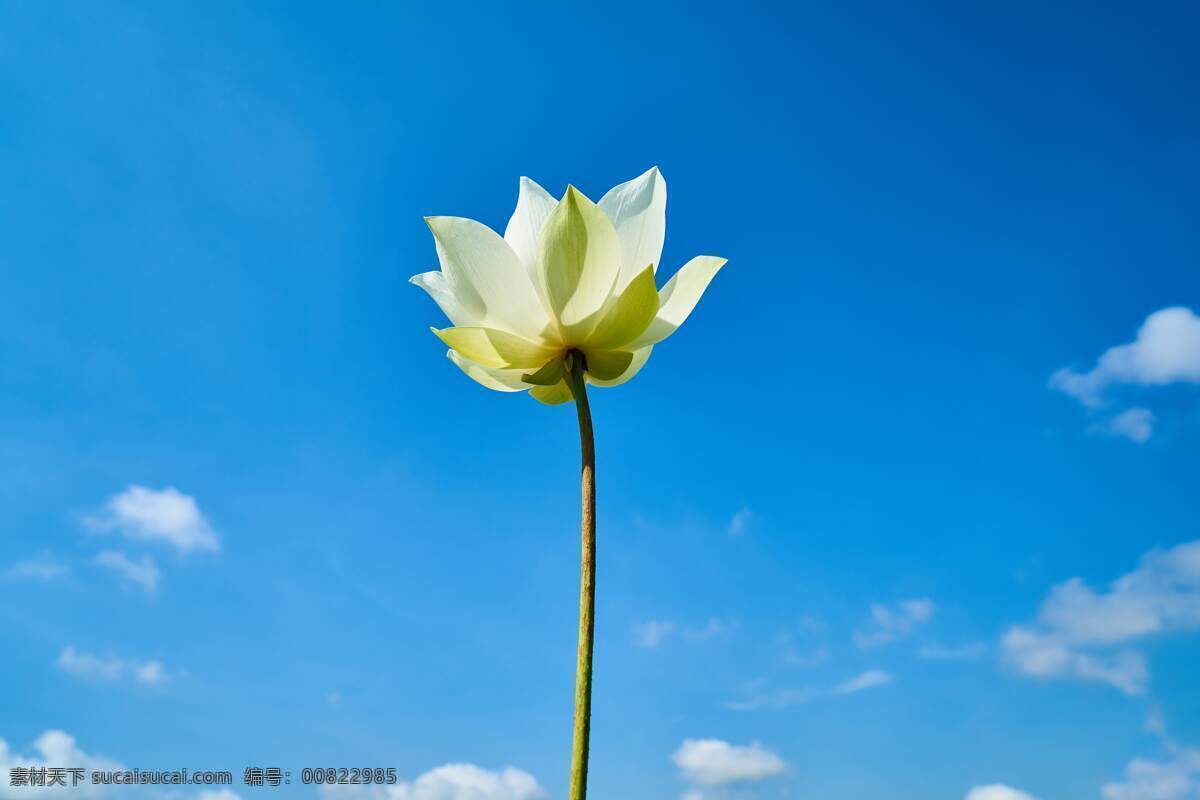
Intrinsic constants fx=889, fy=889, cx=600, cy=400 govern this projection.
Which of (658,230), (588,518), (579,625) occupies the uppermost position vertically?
(658,230)

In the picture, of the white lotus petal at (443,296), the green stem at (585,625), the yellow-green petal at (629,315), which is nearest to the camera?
the green stem at (585,625)

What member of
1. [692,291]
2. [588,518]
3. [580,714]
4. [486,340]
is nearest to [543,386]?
[486,340]

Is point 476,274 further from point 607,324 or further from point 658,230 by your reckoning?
point 658,230

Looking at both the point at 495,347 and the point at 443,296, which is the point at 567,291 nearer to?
the point at 495,347

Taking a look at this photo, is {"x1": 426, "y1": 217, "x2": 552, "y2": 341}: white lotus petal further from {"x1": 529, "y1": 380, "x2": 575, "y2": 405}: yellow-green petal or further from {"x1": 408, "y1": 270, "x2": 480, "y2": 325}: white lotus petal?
{"x1": 529, "y1": 380, "x2": 575, "y2": 405}: yellow-green petal

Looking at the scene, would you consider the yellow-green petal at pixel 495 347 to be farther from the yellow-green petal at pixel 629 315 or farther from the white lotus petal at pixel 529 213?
the white lotus petal at pixel 529 213

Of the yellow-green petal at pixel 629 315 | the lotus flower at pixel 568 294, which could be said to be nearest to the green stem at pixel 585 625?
the lotus flower at pixel 568 294
